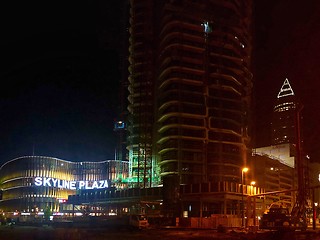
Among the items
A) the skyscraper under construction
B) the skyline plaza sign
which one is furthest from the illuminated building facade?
the skyscraper under construction

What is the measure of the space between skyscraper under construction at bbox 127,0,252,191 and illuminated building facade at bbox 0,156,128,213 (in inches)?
727

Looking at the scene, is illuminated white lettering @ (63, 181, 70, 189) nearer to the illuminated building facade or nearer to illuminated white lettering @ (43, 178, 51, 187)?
the illuminated building facade

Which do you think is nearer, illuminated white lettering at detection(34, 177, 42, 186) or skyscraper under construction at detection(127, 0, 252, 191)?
skyscraper under construction at detection(127, 0, 252, 191)

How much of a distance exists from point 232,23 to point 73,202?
6244cm

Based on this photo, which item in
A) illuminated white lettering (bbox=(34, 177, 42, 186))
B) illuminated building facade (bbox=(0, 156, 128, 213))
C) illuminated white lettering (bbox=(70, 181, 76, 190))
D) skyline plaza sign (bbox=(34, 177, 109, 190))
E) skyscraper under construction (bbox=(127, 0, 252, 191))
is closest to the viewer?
skyscraper under construction (bbox=(127, 0, 252, 191))

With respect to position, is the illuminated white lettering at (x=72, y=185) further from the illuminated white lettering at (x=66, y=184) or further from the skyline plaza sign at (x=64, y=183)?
the illuminated white lettering at (x=66, y=184)

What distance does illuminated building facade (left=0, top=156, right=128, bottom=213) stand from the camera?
443 ft

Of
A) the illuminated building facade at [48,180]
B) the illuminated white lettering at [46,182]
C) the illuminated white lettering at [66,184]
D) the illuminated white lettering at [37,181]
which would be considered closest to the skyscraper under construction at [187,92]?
the illuminated building facade at [48,180]

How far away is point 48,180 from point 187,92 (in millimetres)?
50402

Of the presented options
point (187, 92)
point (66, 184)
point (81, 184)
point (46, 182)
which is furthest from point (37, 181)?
point (187, 92)

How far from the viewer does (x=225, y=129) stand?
11812cm

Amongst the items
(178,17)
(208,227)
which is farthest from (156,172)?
(208,227)

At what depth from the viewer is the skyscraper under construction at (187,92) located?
115 meters

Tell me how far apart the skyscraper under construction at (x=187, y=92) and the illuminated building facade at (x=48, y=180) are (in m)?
18.5
